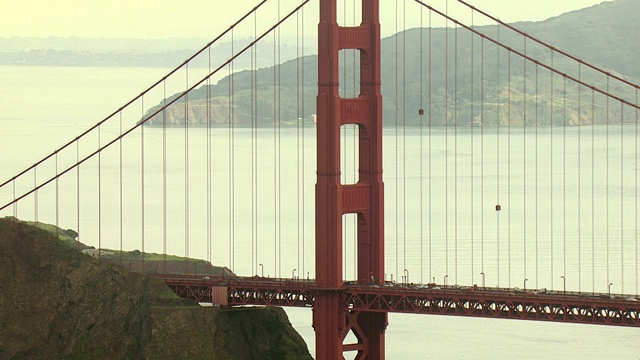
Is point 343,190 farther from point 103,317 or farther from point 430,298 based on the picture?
point 103,317

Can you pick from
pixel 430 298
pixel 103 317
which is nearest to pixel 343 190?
pixel 430 298

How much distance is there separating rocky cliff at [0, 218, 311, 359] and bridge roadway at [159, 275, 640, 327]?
58.4 inches

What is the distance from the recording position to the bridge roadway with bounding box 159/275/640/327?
79562mm

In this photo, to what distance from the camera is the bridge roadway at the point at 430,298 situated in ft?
261

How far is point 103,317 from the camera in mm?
91562

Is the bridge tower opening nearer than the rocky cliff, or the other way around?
the bridge tower opening

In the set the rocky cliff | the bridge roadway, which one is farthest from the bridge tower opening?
the rocky cliff

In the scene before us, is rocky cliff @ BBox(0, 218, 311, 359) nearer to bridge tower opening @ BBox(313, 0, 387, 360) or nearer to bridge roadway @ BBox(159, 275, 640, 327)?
bridge roadway @ BBox(159, 275, 640, 327)

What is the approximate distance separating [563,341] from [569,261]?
33.4 m

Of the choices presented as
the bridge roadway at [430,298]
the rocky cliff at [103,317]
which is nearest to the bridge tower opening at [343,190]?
the bridge roadway at [430,298]

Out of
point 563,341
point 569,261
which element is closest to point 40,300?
point 563,341

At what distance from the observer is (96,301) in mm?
91875

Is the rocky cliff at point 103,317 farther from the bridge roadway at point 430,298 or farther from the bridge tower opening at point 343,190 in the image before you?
the bridge tower opening at point 343,190

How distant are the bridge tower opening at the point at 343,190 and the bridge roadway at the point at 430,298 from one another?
880 millimetres
